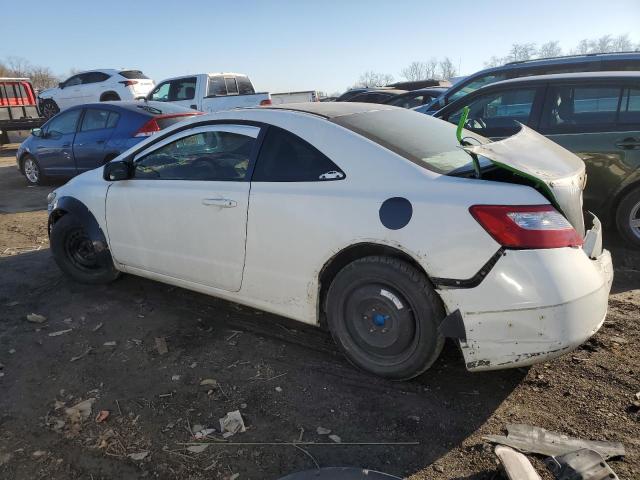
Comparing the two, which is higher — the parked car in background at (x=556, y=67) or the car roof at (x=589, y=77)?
the parked car in background at (x=556, y=67)

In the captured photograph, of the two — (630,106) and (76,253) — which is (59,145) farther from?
(630,106)

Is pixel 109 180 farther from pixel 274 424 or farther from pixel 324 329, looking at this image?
pixel 274 424

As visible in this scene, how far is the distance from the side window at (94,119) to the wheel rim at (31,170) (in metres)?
1.84

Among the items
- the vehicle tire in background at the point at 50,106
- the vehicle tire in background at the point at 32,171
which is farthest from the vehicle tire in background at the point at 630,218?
the vehicle tire in background at the point at 50,106

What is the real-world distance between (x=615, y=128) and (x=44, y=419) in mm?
5335

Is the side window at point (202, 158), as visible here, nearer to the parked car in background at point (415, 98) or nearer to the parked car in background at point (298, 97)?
the parked car in background at point (415, 98)

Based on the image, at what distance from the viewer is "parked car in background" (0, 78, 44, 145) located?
15.9m

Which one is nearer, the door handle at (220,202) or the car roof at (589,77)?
the door handle at (220,202)

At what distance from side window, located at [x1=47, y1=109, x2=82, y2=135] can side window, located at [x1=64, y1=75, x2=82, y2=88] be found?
1103 centimetres

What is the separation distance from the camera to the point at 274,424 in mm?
2676

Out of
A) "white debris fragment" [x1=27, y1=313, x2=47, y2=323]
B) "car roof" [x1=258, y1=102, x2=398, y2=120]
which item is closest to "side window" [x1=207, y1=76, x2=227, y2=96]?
"white debris fragment" [x1=27, y1=313, x2=47, y2=323]

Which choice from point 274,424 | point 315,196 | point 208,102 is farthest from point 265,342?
point 208,102

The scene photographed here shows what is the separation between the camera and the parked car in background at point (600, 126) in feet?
15.9

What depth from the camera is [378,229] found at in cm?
273
